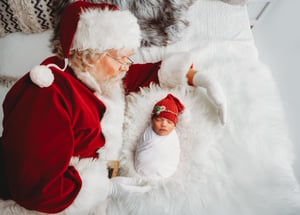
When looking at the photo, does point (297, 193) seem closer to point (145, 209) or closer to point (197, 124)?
point (197, 124)

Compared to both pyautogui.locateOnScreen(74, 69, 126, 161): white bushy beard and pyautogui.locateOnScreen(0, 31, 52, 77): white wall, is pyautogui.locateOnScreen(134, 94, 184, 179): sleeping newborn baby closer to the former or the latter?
pyautogui.locateOnScreen(74, 69, 126, 161): white bushy beard

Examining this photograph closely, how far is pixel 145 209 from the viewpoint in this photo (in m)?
0.84

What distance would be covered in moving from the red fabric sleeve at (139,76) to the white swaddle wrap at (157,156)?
0.89 ft

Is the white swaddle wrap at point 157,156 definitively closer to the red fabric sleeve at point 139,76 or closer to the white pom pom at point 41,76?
the red fabric sleeve at point 139,76

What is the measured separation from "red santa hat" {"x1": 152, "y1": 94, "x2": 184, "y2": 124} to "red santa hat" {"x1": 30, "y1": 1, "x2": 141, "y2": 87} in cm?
23

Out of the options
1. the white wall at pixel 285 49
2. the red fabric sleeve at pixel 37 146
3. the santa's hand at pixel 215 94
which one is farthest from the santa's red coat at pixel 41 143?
the white wall at pixel 285 49

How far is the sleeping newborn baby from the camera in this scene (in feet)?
2.78

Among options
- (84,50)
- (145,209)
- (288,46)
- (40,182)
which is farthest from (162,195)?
(288,46)

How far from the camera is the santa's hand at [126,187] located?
85 cm

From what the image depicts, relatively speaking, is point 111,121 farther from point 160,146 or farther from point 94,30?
point 94,30

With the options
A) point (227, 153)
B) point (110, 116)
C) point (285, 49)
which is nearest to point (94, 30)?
point (110, 116)

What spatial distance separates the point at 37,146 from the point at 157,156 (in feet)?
1.21

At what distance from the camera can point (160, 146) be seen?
33.7 inches

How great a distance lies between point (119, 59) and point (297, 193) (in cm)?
71
